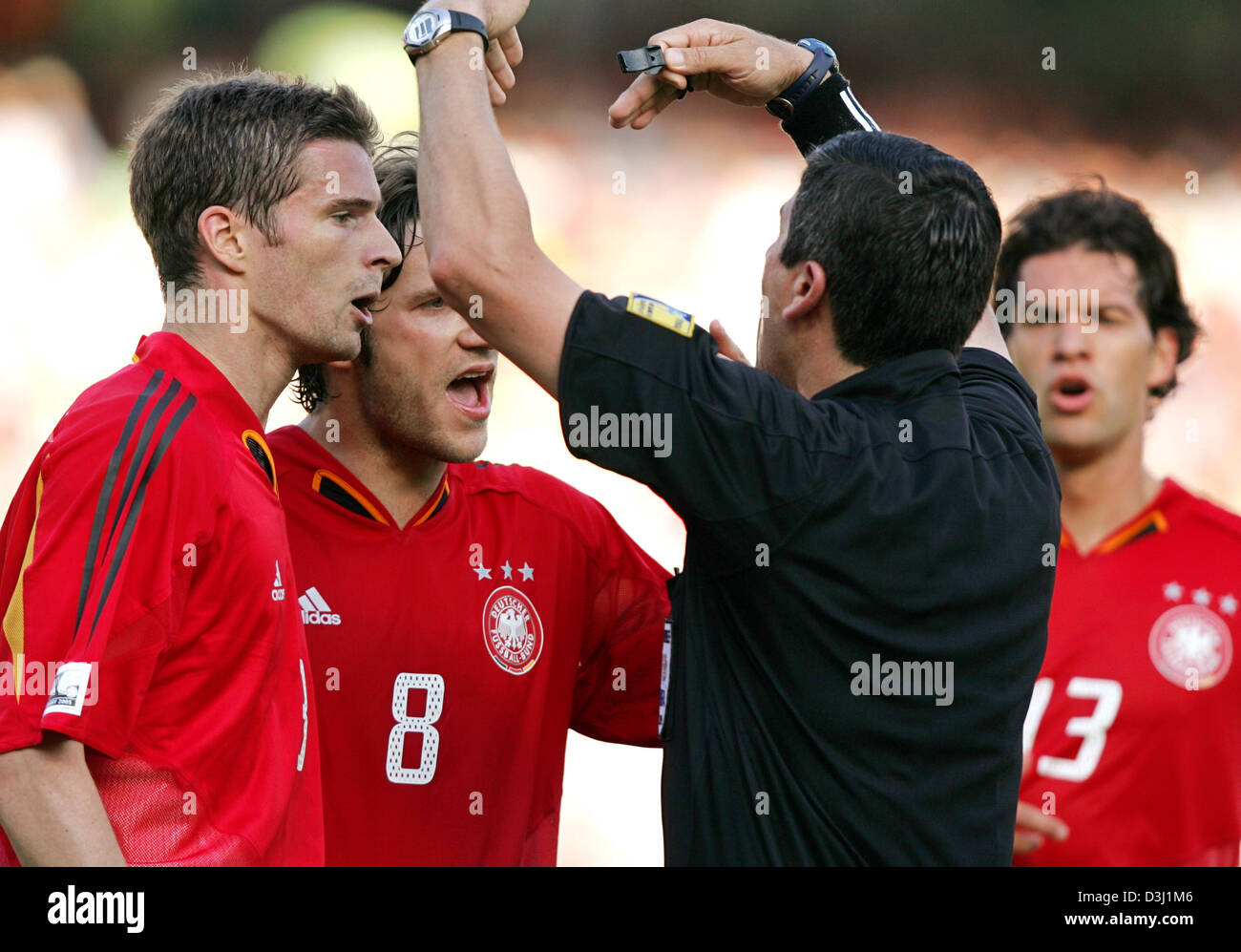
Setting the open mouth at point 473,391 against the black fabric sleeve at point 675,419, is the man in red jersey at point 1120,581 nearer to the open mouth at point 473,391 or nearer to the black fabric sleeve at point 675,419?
the open mouth at point 473,391

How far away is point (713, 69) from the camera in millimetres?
2473

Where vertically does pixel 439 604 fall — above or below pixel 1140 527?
below

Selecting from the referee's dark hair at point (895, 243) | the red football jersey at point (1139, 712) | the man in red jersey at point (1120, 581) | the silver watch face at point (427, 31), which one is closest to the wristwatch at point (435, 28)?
the silver watch face at point (427, 31)

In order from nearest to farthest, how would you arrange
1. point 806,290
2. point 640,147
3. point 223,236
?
1. point 806,290
2. point 223,236
3. point 640,147

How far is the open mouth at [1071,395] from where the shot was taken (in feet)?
13.8

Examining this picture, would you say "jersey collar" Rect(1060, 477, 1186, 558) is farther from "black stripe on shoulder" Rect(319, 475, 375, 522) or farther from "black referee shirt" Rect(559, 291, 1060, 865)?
"black stripe on shoulder" Rect(319, 475, 375, 522)

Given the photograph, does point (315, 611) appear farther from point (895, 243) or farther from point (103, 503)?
point (895, 243)

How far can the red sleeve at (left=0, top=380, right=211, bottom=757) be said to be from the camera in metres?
1.89

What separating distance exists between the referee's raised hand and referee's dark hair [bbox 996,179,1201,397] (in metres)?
1.89

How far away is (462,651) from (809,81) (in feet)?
4.35

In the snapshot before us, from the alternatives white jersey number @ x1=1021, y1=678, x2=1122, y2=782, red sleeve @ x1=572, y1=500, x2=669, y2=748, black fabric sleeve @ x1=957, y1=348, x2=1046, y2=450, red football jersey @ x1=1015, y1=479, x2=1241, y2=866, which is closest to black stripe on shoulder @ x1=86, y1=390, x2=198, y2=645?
red sleeve @ x1=572, y1=500, x2=669, y2=748

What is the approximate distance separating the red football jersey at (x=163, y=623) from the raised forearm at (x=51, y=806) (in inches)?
1.2

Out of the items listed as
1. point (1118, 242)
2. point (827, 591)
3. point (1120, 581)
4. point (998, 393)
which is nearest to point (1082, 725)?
point (1120, 581)
